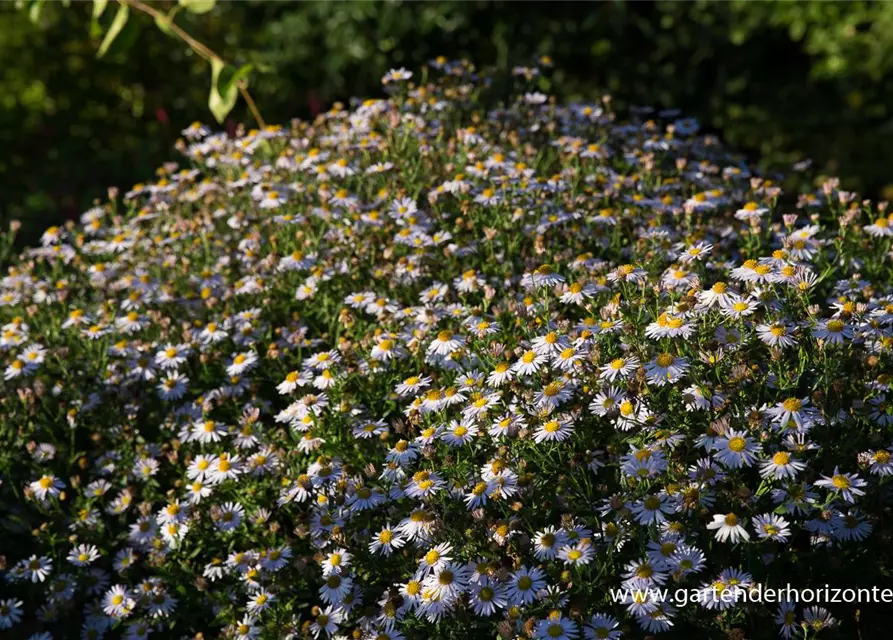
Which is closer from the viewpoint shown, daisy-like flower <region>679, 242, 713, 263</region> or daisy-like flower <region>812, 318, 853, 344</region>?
daisy-like flower <region>812, 318, 853, 344</region>

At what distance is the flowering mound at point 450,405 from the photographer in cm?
223

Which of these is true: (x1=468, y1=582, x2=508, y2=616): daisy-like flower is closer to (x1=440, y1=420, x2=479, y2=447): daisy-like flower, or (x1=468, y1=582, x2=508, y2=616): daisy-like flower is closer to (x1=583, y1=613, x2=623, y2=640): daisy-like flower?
(x1=583, y1=613, x2=623, y2=640): daisy-like flower

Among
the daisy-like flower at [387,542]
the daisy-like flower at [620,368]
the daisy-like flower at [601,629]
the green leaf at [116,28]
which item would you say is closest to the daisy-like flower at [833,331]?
the daisy-like flower at [620,368]

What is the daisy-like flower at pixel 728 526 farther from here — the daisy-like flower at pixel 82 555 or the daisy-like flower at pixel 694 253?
the daisy-like flower at pixel 82 555

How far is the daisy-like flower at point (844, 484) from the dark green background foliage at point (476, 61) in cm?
406

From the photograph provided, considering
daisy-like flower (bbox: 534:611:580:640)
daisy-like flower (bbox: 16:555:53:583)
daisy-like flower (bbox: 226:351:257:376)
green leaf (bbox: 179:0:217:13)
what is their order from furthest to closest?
green leaf (bbox: 179:0:217:13) < daisy-like flower (bbox: 226:351:257:376) < daisy-like flower (bbox: 16:555:53:583) < daisy-like flower (bbox: 534:611:580:640)

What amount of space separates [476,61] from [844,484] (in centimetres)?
457

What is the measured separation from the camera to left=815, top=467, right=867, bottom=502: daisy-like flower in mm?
2166

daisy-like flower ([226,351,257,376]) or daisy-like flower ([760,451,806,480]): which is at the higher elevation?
daisy-like flower ([226,351,257,376])

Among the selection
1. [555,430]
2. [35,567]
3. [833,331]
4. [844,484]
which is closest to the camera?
[844,484]

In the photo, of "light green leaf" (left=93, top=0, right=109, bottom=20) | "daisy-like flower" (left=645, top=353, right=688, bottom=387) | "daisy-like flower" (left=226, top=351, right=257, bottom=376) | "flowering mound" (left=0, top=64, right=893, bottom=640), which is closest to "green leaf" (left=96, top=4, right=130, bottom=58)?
"light green leaf" (left=93, top=0, right=109, bottom=20)

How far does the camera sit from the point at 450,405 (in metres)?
2.61

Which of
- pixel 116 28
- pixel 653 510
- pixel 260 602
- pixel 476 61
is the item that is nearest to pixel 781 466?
pixel 653 510

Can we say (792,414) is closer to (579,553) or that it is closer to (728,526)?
(728,526)
